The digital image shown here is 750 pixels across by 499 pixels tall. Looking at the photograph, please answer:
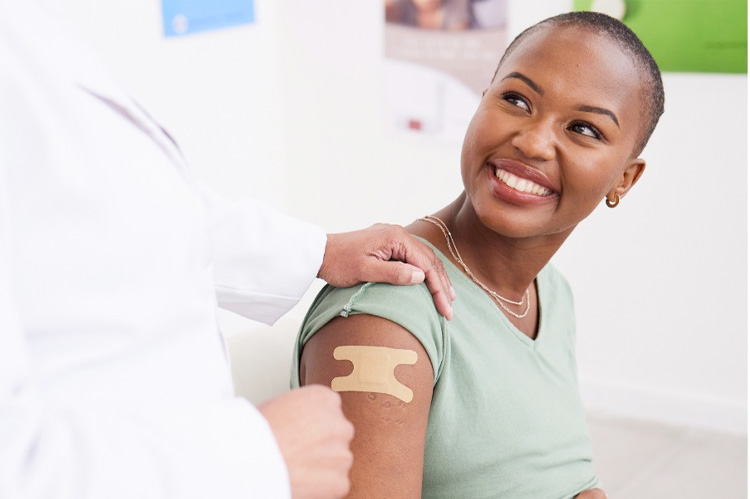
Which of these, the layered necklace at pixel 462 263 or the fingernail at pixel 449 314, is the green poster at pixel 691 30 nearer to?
the layered necklace at pixel 462 263

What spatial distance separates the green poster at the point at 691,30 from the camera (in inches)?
111

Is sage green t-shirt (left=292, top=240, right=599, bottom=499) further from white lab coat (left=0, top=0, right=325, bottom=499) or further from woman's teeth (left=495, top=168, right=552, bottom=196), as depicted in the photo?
white lab coat (left=0, top=0, right=325, bottom=499)

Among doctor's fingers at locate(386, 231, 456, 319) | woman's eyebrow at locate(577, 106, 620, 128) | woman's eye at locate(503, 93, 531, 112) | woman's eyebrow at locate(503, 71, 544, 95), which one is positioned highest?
woman's eyebrow at locate(503, 71, 544, 95)

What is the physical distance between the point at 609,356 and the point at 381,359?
7.69ft

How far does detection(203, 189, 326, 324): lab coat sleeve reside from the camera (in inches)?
43.2

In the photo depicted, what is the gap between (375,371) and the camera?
1119mm

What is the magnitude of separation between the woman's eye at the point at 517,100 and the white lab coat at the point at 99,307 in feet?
2.10

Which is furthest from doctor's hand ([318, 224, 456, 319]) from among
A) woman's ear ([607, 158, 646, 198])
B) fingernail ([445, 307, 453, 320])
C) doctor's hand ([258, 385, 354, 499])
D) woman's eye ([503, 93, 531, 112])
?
doctor's hand ([258, 385, 354, 499])

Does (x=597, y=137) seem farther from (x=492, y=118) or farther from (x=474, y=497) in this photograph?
(x=474, y=497)

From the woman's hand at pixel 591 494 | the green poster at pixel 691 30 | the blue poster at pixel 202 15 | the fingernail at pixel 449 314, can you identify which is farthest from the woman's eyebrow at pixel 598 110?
the blue poster at pixel 202 15

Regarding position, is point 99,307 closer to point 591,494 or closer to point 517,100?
point 517,100

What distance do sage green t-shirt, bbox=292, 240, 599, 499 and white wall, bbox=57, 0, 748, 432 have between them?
1.80 meters

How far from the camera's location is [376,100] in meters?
3.66

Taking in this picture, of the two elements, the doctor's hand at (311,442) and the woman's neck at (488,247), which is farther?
the woman's neck at (488,247)
